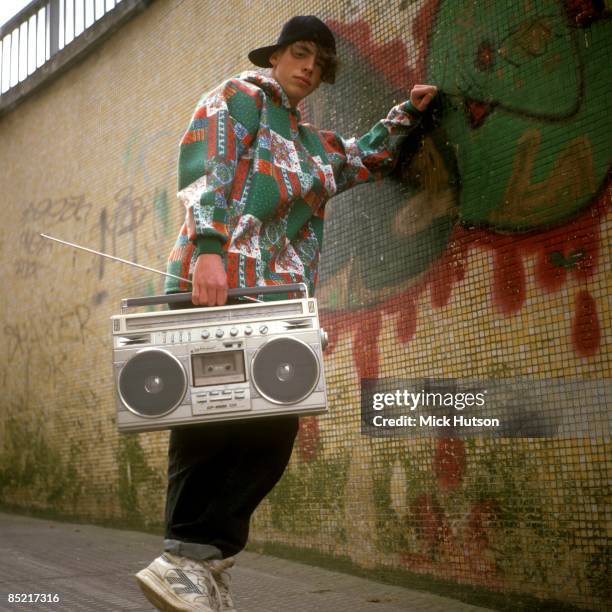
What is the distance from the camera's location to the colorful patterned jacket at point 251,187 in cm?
210

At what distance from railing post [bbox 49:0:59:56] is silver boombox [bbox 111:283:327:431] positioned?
4633mm

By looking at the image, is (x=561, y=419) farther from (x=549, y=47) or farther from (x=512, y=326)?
(x=549, y=47)

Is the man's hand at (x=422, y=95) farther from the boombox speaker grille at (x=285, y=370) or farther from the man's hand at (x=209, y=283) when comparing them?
the boombox speaker grille at (x=285, y=370)

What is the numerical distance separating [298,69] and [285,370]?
871 millimetres

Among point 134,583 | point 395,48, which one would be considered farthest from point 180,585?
point 395,48

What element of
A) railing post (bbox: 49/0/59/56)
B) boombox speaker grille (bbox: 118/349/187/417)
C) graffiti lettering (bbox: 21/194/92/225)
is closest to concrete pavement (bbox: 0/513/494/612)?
boombox speaker grille (bbox: 118/349/187/417)

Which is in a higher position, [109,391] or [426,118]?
[426,118]

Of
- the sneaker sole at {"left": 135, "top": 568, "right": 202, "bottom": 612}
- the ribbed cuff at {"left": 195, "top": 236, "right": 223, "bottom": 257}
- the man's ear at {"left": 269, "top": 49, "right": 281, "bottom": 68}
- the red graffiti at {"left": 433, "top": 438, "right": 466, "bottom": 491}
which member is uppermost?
the man's ear at {"left": 269, "top": 49, "right": 281, "bottom": 68}

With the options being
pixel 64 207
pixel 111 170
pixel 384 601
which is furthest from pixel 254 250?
pixel 64 207

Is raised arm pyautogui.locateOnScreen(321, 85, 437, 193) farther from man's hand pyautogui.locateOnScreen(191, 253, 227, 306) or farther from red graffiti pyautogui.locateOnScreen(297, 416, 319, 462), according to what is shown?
red graffiti pyautogui.locateOnScreen(297, 416, 319, 462)

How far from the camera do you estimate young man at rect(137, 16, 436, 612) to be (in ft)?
6.67

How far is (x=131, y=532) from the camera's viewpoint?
14.6ft

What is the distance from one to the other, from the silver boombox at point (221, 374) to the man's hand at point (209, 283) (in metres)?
0.09

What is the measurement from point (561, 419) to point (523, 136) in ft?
2.57
